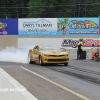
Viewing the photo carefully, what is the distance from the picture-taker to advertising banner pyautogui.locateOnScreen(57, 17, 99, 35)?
39156mm

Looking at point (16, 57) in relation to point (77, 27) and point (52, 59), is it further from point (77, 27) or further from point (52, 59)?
point (77, 27)

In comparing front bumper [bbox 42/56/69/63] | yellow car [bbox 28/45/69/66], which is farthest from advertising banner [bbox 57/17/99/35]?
front bumper [bbox 42/56/69/63]

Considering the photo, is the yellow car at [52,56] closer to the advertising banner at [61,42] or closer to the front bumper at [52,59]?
the front bumper at [52,59]

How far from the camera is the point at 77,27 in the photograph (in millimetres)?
39375

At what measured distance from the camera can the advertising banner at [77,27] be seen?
128 feet

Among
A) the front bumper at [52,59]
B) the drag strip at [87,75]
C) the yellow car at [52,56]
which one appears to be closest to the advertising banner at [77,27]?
the yellow car at [52,56]

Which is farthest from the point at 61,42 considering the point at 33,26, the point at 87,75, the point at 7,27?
the point at 87,75

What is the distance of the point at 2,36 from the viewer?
40.8 meters

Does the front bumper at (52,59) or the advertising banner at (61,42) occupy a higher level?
the advertising banner at (61,42)

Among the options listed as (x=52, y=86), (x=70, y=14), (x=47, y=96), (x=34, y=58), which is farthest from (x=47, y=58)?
A: (x=70, y=14)

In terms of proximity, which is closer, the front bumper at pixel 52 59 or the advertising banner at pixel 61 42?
the front bumper at pixel 52 59

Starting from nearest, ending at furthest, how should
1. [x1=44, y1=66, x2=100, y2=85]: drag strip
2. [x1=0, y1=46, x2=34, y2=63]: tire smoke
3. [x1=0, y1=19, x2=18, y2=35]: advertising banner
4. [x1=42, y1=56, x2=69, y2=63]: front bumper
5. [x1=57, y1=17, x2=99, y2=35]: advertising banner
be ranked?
1. [x1=44, y1=66, x2=100, y2=85]: drag strip
2. [x1=42, y1=56, x2=69, y2=63]: front bumper
3. [x1=0, y1=46, x2=34, y2=63]: tire smoke
4. [x1=57, y1=17, x2=99, y2=35]: advertising banner
5. [x1=0, y1=19, x2=18, y2=35]: advertising banner

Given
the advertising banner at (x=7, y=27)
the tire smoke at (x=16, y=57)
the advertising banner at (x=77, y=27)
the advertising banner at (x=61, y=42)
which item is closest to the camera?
the tire smoke at (x=16, y=57)

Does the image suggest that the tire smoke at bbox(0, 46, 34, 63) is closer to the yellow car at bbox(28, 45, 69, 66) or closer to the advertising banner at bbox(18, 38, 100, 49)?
the yellow car at bbox(28, 45, 69, 66)
